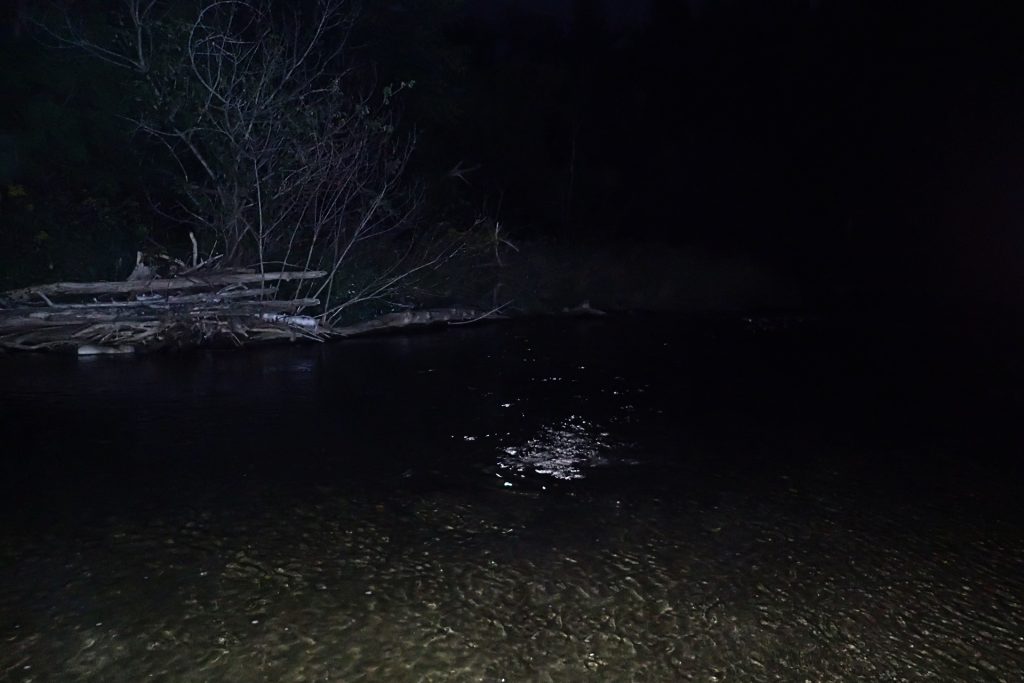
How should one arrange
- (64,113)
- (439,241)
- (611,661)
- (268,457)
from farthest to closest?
1. (439,241)
2. (64,113)
3. (268,457)
4. (611,661)

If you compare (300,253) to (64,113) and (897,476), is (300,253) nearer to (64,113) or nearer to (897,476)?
(64,113)

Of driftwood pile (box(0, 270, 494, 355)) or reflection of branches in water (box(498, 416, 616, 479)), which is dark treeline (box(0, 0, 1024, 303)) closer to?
driftwood pile (box(0, 270, 494, 355))

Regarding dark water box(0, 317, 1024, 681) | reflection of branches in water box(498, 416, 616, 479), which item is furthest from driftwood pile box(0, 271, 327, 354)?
reflection of branches in water box(498, 416, 616, 479)

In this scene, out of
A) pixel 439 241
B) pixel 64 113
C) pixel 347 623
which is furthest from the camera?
pixel 439 241

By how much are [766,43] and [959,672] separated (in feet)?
131

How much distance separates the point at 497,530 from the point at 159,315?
35.5 feet

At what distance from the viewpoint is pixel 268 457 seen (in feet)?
30.1

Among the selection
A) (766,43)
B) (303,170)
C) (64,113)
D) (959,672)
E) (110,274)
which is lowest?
(959,672)

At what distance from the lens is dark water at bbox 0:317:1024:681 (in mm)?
5098

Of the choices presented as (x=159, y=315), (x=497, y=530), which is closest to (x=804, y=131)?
(x=159, y=315)

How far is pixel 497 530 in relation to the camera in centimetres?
711

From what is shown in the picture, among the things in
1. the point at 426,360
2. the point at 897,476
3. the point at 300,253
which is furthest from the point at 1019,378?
the point at 300,253

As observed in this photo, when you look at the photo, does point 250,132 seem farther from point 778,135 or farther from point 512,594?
point 778,135

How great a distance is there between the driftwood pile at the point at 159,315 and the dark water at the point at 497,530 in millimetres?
1472
